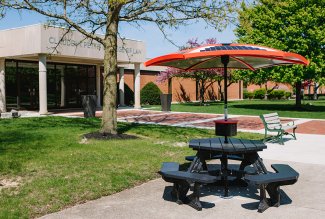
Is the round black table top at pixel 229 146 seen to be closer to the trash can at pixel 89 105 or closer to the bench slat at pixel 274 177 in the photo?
the bench slat at pixel 274 177

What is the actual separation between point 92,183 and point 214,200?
6.64ft

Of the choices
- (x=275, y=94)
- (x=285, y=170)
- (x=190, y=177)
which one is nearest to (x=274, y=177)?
(x=285, y=170)

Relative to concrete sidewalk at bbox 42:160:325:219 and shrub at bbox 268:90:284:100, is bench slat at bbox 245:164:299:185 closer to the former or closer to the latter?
concrete sidewalk at bbox 42:160:325:219

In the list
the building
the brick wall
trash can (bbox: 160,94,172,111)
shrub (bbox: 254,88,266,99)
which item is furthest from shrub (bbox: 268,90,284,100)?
trash can (bbox: 160,94,172,111)

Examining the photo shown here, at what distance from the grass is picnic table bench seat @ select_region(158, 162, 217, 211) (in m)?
1.08

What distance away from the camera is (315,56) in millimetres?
23672

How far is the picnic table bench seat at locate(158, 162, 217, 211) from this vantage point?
504cm

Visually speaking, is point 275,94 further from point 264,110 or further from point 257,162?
point 257,162

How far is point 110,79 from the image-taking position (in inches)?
441

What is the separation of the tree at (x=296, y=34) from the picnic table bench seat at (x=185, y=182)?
65.7ft

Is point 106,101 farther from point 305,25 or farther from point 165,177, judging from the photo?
point 305,25

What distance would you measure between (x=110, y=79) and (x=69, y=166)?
447 cm

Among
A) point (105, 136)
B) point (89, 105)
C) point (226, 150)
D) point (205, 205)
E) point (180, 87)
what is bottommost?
point (205, 205)

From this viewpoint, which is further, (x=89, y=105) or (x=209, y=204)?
(x=89, y=105)
